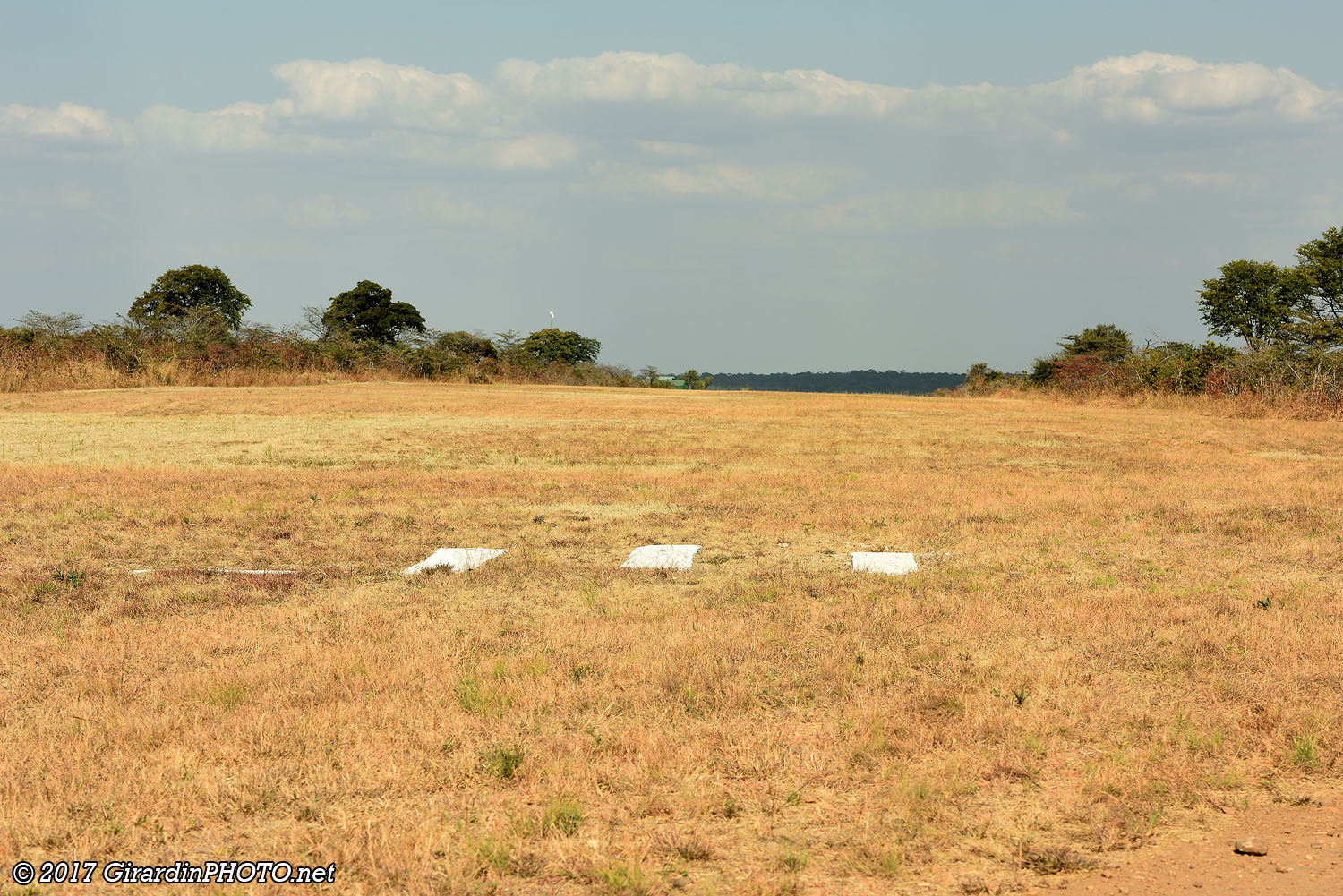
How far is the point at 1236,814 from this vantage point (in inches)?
153

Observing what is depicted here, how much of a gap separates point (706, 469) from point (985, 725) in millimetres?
10142

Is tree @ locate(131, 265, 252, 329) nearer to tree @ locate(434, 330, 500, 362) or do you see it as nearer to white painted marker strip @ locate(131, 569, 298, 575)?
tree @ locate(434, 330, 500, 362)

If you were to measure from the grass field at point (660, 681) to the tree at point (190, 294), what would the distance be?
46738 millimetres

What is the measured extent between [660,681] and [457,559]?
365 centimetres

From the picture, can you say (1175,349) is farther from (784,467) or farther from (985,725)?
(985,725)

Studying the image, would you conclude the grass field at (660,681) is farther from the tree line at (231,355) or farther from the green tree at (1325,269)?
the green tree at (1325,269)

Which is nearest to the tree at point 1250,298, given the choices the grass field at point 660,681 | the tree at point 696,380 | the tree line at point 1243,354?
the tree line at point 1243,354

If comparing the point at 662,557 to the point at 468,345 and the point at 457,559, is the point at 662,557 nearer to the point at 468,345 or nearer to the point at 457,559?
the point at 457,559

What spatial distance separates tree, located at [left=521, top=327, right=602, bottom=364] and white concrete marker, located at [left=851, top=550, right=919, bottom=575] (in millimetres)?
52669

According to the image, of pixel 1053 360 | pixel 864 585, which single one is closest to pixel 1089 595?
pixel 864 585

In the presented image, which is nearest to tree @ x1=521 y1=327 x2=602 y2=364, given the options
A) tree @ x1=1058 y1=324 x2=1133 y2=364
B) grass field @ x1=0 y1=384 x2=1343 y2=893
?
tree @ x1=1058 y1=324 x2=1133 y2=364

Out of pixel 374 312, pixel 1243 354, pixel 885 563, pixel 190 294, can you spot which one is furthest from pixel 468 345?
pixel 885 563

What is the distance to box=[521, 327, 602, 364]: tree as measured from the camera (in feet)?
204

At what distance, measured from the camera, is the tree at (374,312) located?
2154 inches
